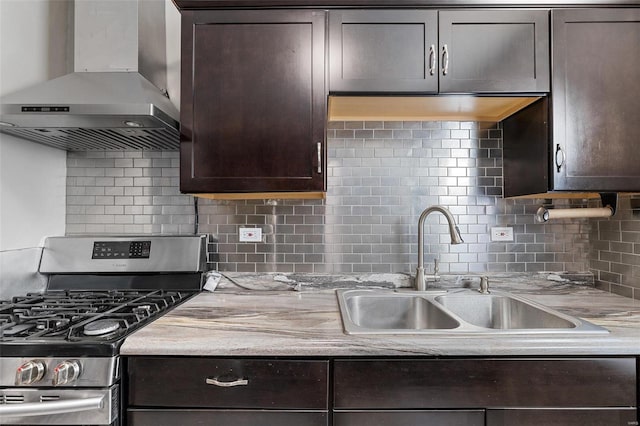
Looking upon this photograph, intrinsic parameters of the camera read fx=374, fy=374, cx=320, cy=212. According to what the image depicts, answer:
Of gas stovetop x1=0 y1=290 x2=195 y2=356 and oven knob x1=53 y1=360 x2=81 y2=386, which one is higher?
gas stovetop x1=0 y1=290 x2=195 y2=356

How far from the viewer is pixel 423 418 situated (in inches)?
44.3

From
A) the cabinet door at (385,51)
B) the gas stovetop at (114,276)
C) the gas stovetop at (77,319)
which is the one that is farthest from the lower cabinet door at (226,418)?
the cabinet door at (385,51)

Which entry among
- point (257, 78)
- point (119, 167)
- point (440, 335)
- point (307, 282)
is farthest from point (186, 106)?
point (440, 335)

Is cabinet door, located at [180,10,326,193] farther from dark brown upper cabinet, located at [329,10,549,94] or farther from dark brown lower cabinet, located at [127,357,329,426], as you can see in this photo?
dark brown lower cabinet, located at [127,357,329,426]

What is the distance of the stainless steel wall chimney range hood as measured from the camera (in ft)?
4.58

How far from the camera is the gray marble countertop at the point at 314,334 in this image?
1115 mm

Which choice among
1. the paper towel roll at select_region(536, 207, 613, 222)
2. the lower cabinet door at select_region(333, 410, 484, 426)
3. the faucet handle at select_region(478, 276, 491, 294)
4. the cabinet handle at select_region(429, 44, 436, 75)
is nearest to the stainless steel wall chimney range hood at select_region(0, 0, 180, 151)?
the cabinet handle at select_region(429, 44, 436, 75)

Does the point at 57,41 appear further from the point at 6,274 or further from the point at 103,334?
the point at 103,334

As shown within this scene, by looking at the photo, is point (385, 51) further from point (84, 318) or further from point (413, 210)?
point (84, 318)

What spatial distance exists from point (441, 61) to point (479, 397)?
48.7 inches

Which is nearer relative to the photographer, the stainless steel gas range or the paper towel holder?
the stainless steel gas range

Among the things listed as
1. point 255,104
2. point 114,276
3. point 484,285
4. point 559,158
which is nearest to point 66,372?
point 114,276

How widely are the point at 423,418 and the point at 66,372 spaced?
1.04 meters

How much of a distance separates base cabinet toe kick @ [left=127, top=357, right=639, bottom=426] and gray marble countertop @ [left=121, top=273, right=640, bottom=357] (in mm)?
43
